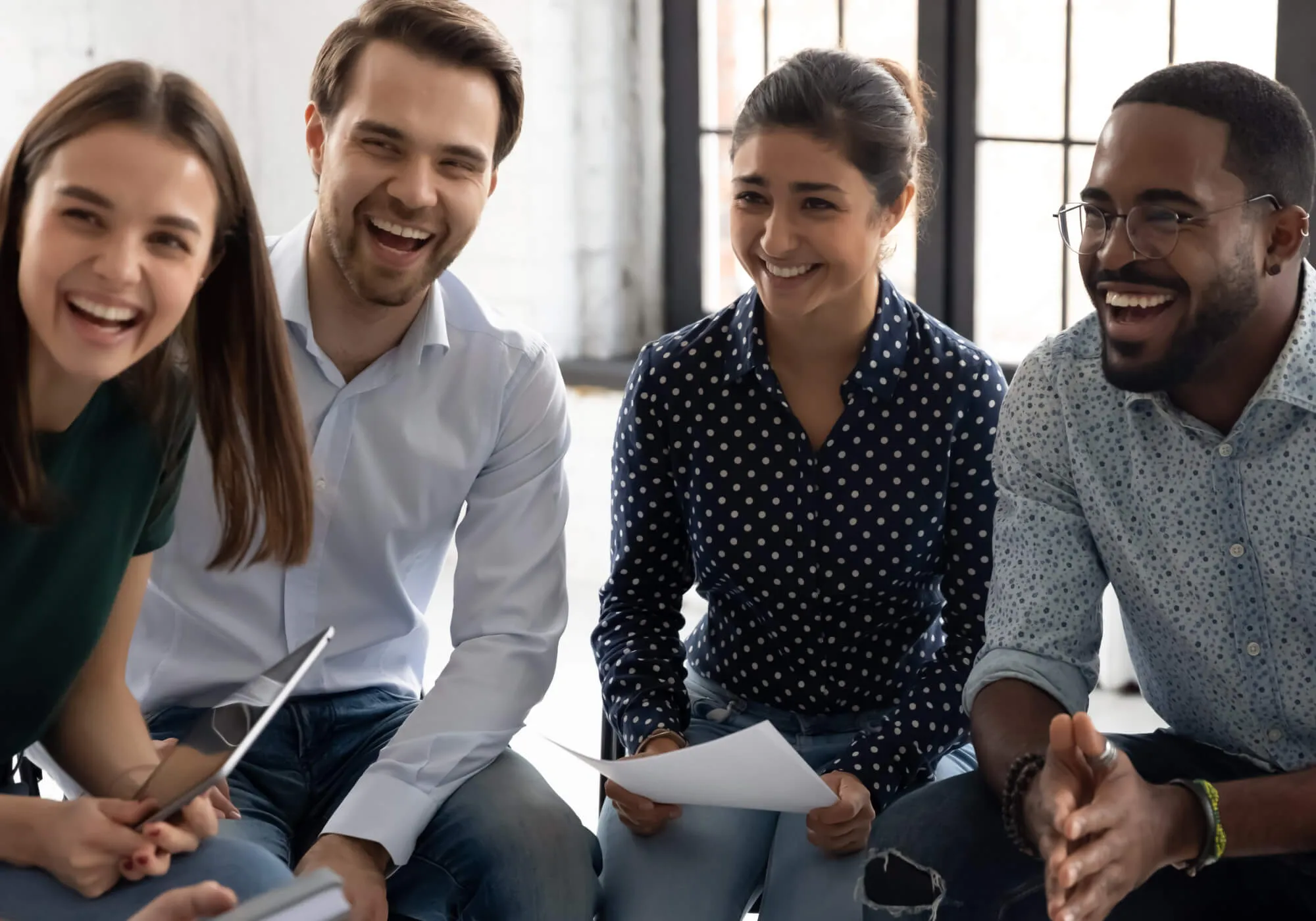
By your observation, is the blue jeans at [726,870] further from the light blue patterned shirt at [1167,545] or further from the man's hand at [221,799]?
the man's hand at [221,799]

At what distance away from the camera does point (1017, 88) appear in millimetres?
3275

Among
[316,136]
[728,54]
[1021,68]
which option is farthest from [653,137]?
[316,136]

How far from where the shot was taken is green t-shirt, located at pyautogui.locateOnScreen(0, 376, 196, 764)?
1.58 metres

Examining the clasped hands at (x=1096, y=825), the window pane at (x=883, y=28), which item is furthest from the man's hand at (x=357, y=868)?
the window pane at (x=883, y=28)

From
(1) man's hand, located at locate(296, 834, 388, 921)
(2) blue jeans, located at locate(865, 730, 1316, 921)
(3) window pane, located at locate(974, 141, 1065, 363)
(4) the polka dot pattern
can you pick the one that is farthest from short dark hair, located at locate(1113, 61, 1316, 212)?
(3) window pane, located at locate(974, 141, 1065, 363)

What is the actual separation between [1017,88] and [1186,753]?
6.23 ft

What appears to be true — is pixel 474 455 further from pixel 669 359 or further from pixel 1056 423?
pixel 1056 423

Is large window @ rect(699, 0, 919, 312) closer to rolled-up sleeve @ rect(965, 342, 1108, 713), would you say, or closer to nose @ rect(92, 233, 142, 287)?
rolled-up sleeve @ rect(965, 342, 1108, 713)

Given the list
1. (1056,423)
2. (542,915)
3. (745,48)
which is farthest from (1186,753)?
(745,48)

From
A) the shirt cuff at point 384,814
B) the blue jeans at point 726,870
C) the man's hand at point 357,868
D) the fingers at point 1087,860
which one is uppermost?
the fingers at point 1087,860

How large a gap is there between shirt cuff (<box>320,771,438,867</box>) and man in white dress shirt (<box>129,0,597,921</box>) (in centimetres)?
9

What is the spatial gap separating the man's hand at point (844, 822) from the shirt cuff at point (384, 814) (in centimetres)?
43

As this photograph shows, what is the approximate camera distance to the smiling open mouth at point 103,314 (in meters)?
1.49

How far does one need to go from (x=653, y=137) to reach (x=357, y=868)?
2.36 m
